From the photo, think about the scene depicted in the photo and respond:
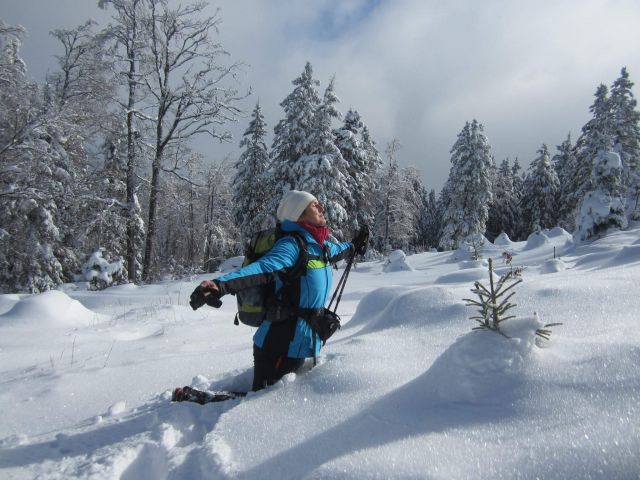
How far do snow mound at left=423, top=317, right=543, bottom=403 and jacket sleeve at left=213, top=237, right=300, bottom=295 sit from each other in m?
1.15

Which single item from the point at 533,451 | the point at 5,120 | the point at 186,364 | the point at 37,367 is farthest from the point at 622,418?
the point at 5,120

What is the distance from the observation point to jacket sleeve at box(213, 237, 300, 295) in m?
2.31

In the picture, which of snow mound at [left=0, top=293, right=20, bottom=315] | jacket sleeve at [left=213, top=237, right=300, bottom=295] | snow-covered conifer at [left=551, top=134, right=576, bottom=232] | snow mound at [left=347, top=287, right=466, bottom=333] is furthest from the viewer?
snow-covered conifer at [left=551, top=134, right=576, bottom=232]

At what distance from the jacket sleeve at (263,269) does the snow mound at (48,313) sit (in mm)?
4867

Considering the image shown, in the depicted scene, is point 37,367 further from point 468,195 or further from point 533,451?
point 468,195

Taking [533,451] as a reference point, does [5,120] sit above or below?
above

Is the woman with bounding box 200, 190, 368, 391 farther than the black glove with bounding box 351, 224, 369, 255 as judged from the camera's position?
No

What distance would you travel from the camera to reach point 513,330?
2.20 m

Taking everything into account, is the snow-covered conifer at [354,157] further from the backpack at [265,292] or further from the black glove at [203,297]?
the black glove at [203,297]

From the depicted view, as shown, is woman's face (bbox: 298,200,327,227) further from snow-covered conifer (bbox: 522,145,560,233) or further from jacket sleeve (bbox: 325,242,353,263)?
snow-covered conifer (bbox: 522,145,560,233)

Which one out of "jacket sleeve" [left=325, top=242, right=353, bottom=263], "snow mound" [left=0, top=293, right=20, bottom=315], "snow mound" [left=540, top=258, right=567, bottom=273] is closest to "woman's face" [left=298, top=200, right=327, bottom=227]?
"jacket sleeve" [left=325, top=242, right=353, bottom=263]

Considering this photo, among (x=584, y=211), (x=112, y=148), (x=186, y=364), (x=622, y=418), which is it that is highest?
(x=112, y=148)

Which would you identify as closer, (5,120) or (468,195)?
(5,120)

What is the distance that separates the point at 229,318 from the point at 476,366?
5.06 metres
